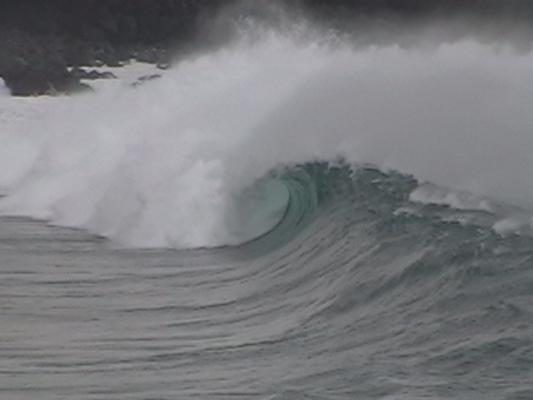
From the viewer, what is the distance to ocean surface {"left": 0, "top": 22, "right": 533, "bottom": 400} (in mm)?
10328

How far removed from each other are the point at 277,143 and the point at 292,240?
2.91 metres

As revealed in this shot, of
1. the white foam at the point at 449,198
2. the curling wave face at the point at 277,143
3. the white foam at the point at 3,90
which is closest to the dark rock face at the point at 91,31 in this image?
the white foam at the point at 3,90

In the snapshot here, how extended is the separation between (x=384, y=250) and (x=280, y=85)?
23.9 ft

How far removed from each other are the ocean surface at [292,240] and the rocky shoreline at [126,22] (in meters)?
21.6

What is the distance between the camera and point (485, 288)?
10.9 metres

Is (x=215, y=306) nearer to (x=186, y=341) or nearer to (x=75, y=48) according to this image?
(x=186, y=341)

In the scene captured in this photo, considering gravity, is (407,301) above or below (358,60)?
below

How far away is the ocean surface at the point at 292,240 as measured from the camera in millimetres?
10328

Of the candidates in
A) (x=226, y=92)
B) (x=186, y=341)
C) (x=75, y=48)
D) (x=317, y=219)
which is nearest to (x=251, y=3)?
(x=75, y=48)

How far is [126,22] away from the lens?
5050 cm

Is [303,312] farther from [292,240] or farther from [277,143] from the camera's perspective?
[277,143]

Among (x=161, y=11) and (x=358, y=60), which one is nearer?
(x=358, y=60)

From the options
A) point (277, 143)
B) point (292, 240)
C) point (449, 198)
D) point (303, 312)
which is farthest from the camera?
point (277, 143)

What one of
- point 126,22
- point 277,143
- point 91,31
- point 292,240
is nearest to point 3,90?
point 91,31
